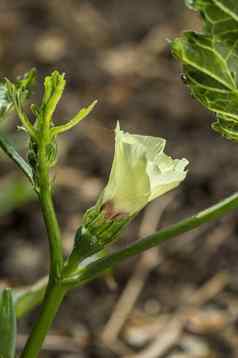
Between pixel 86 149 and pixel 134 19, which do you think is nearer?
pixel 86 149

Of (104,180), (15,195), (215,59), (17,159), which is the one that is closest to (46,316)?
(17,159)

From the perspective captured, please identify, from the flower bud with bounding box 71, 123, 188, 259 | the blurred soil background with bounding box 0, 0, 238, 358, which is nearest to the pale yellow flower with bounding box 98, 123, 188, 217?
the flower bud with bounding box 71, 123, 188, 259

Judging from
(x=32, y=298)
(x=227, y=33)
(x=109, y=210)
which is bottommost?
(x=32, y=298)

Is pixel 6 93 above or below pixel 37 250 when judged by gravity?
above

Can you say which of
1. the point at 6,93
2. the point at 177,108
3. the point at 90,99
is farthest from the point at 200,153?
the point at 6,93

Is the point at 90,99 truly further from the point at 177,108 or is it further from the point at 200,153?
the point at 200,153

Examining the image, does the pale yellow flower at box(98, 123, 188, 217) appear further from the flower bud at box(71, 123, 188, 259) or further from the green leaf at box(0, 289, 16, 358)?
the green leaf at box(0, 289, 16, 358)
